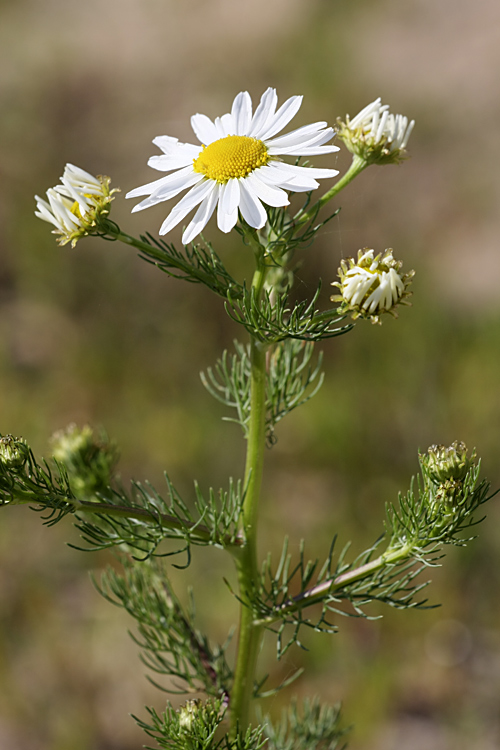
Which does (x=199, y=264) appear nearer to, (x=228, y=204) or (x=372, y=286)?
(x=228, y=204)

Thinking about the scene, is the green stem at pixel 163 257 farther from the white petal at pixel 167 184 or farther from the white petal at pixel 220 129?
the white petal at pixel 220 129

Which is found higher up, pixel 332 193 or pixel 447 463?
pixel 332 193

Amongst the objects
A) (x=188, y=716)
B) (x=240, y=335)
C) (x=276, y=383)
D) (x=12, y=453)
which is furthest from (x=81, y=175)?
(x=240, y=335)

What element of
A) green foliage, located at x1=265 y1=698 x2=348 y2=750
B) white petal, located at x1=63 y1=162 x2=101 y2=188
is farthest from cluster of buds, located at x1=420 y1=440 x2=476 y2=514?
green foliage, located at x1=265 y1=698 x2=348 y2=750

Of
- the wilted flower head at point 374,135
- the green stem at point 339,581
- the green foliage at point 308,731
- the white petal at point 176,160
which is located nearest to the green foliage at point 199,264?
the white petal at point 176,160

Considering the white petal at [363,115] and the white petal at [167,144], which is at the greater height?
the white petal at [363,115]

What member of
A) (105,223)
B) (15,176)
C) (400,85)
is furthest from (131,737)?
(400,85)

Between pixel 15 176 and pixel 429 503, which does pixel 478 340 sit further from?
pixel 15 176
